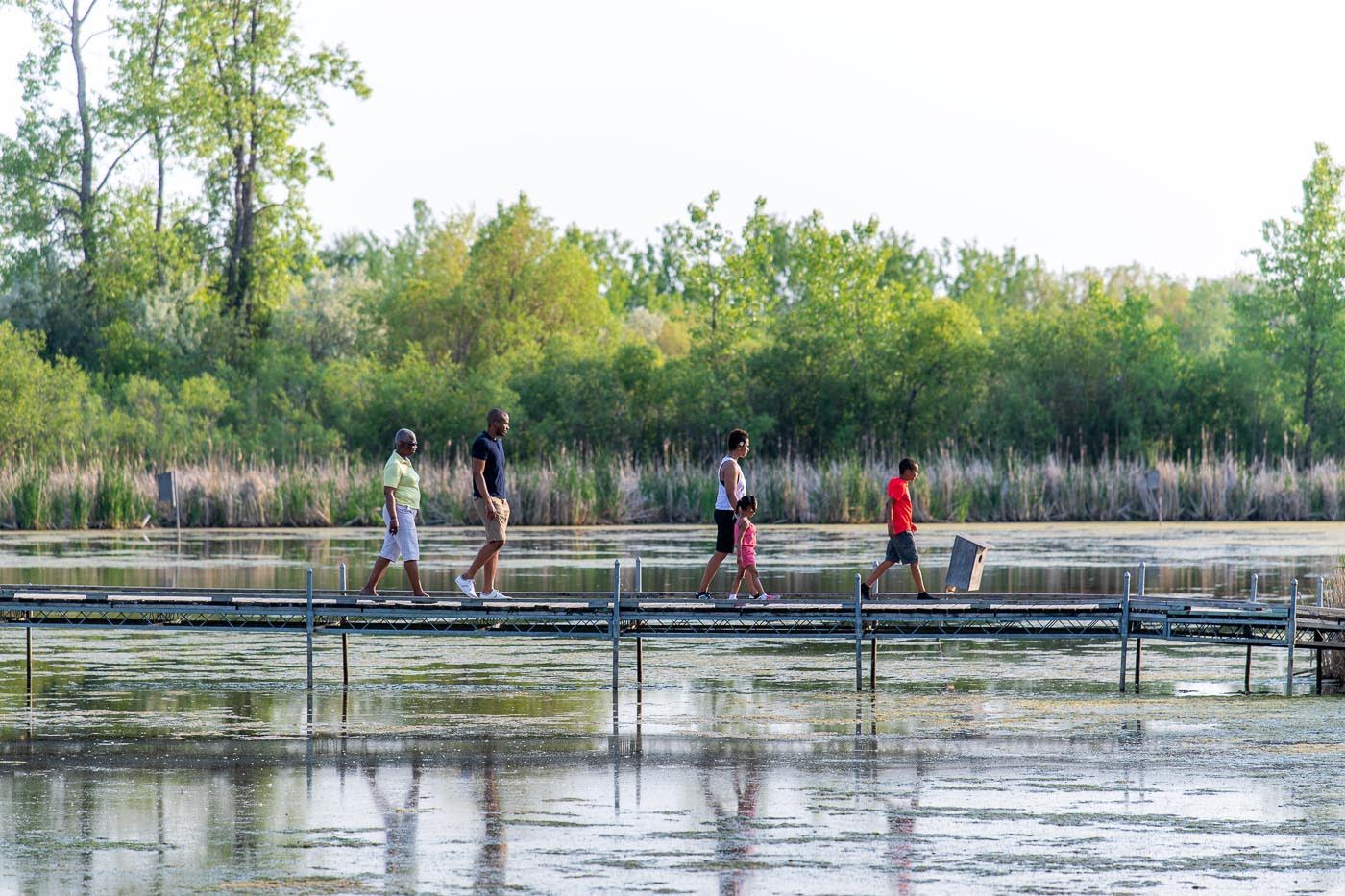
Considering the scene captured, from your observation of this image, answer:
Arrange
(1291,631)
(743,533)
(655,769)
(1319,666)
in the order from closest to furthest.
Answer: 1. (655,769)
2. (1291,631)
3. (1319,666)
4. (743,533)

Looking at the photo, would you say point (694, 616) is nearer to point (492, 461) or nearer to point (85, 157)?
point (492, 461)

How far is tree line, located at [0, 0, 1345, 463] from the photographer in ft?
182

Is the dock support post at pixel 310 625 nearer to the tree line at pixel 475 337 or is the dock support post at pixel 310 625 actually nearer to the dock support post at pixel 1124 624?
the dock support post at pixel 1124 624

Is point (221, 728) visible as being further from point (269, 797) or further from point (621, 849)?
point (621, 849)

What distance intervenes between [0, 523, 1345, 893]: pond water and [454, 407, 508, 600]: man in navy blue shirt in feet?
2.78

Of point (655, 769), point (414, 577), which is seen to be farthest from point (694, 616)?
point (655, 769)

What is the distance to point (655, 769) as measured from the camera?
42.4 feet

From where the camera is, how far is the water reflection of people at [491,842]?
9.70 m

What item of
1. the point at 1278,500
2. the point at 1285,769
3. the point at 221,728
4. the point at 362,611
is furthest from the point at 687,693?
the point at 1278,500

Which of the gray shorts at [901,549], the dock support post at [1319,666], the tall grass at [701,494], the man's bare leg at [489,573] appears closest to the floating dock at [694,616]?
the dock support post at [1319,666]

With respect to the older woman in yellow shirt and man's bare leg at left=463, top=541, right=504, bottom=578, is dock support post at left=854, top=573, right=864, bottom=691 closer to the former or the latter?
man's bare leg at left=463, top=541, right=504, bottom=578

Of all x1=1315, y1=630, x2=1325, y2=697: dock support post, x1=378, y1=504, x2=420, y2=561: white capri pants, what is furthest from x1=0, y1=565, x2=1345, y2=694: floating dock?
x1=378, y1=504, x2=420, y2=561: white capri pants

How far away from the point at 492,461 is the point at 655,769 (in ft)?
16.9

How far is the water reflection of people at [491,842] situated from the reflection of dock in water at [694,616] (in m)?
4.24
